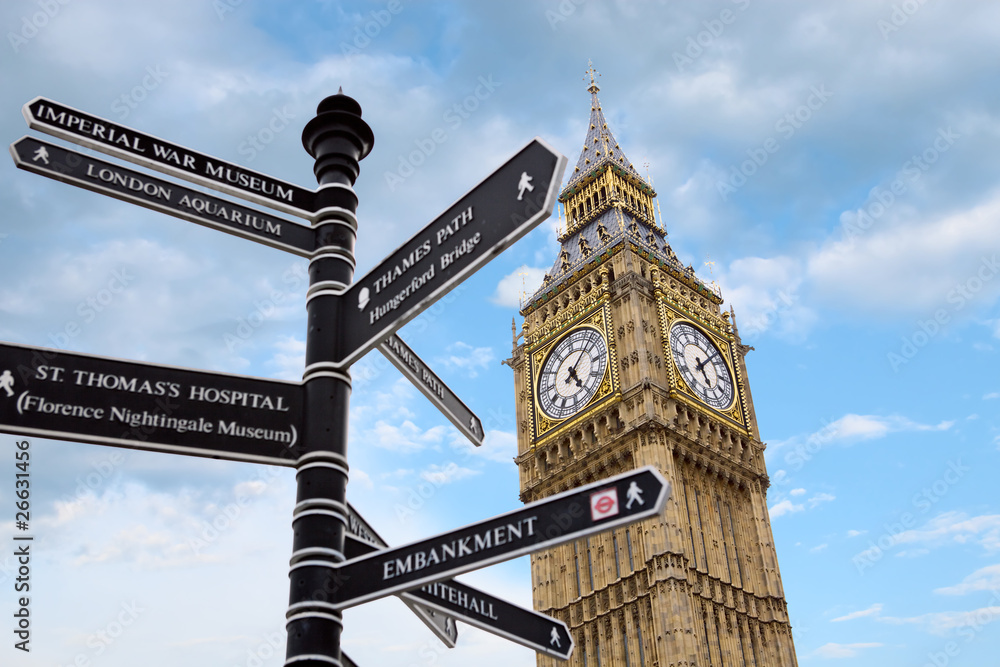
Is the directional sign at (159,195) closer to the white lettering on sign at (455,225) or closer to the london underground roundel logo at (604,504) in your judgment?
the white lettering on sign at (455,225)

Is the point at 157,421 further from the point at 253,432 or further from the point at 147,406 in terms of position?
the point at 253,432

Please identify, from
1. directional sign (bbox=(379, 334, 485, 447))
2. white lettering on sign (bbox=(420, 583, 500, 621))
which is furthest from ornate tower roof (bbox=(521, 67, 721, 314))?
white lettering on sign (bbox=(420, 583, 500, 621))

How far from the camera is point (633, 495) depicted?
14.4ft

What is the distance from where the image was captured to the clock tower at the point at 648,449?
124 feet

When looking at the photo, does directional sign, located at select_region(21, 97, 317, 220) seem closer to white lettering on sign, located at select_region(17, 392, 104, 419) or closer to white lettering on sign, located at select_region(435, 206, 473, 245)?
white lettering on sign, located at select_region(435, 206, 473, 245)

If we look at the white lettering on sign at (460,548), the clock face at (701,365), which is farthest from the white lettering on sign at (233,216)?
the clock face at (701,365)

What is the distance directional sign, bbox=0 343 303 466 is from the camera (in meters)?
4.93

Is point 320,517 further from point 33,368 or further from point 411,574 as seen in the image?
point 33,368

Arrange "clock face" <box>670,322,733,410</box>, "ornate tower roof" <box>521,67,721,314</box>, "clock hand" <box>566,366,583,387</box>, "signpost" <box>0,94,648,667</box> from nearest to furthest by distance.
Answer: "signpost" <box>0,94,648,667</box> → "clock face" <box>670,322,733,410</box> → "clock hand" <box>566,366,583,387</box> → "ornate tower roof" <box>521,67,721,314</box>

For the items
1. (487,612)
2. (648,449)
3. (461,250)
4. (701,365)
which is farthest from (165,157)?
(701,365)

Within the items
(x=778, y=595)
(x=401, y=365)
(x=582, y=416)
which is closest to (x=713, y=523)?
(x=778, y=595)

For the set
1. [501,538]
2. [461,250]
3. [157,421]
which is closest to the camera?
[501,538]

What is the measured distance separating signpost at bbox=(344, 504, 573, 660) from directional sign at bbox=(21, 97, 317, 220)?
227 centimetres

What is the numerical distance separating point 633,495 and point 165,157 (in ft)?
12.1
